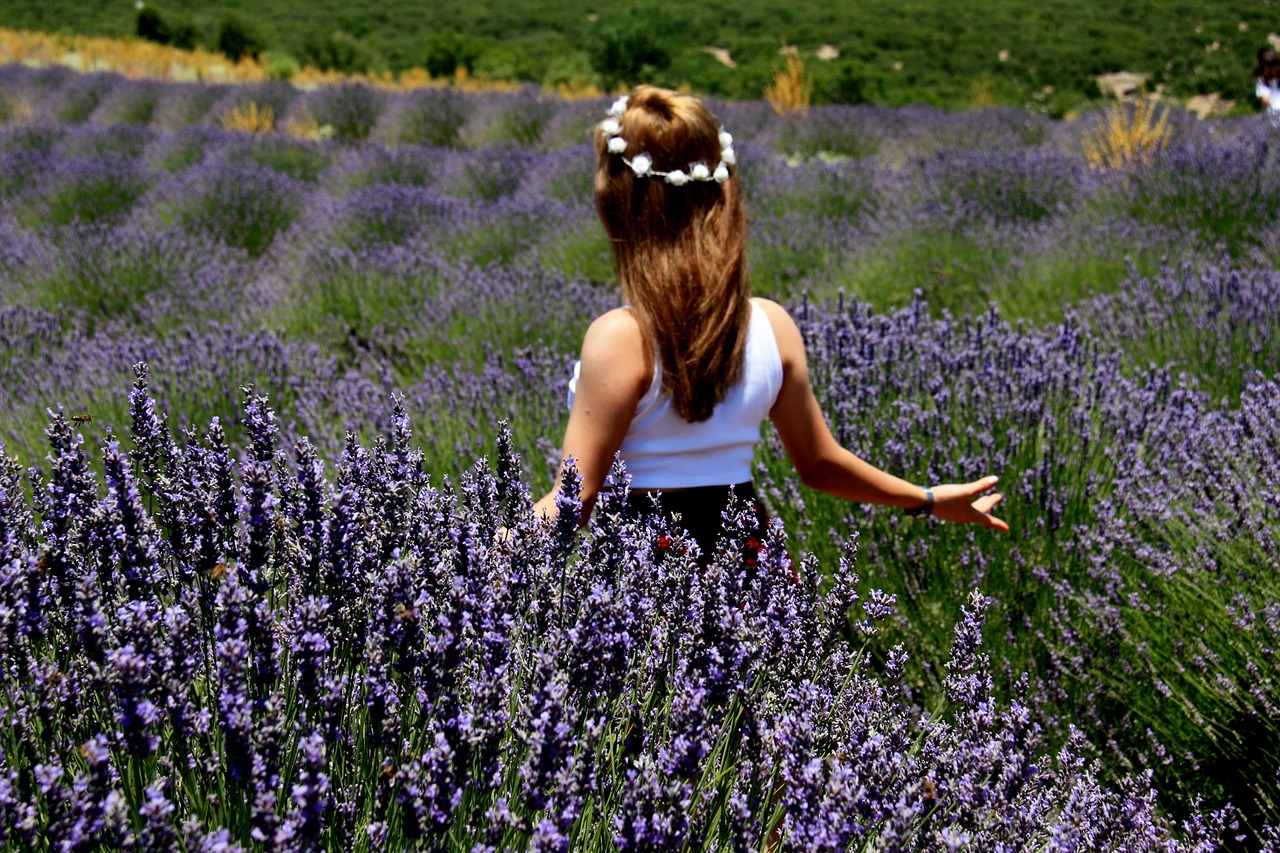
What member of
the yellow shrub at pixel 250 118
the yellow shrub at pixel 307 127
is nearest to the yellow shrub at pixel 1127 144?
Result: the yellow shrub at pixel 307 127

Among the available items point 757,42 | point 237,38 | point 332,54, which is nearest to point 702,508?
point 332,54

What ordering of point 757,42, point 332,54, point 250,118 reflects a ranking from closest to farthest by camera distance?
point 250,118
point 332,54
point 757,42

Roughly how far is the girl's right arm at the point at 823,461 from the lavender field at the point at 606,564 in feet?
0.78

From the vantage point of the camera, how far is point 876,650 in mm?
2672

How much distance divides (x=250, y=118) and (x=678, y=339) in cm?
1193

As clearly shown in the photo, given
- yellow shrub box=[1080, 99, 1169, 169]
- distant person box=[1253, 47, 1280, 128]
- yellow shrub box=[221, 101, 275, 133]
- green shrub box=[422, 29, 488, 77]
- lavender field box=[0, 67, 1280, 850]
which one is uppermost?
lavender field box=[0, 67, 1280, 850]

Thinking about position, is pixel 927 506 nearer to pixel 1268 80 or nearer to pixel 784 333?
pixel 784 333

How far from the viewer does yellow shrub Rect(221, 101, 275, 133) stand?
39.9 ft

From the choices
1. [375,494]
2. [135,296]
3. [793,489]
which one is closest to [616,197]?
[375,494]

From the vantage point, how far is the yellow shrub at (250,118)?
12.1 metres

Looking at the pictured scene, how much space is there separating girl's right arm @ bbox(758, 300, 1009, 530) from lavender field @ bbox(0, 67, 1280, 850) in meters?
0.24

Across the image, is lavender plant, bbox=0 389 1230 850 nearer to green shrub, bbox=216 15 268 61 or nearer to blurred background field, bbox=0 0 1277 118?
blurred background field, bbox=0 0 1277 118

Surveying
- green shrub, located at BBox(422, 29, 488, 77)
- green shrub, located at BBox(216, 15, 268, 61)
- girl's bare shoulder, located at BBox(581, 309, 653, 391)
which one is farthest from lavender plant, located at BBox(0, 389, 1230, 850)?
green shrub, located at BBox(216, 15, 268, 61)

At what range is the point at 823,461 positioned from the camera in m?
2.28
